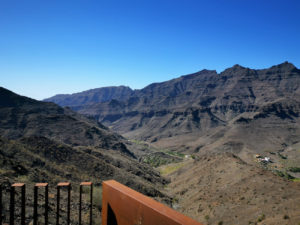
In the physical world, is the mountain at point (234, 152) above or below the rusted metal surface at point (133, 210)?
below

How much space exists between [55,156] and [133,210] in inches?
1177

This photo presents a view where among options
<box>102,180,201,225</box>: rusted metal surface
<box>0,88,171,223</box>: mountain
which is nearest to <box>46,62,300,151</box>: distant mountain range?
<box>0,88,171,223</box>: mountain

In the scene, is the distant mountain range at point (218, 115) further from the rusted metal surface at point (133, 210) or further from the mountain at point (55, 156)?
the rusted metal surface at point (133, 210)

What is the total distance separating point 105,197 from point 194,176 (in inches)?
1412

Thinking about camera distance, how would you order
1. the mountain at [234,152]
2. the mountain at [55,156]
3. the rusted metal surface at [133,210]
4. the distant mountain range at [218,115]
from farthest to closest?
1. the distant mountain range at [218,115]
2. the mountain at [234,152]
3. the mountain at [55,156]
4. the rusted metal surface at [133,210]

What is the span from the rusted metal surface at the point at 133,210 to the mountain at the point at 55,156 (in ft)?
21.1

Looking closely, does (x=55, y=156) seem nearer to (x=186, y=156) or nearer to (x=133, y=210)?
(x=133, y=210)

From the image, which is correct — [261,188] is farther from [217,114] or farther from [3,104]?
[217,114]

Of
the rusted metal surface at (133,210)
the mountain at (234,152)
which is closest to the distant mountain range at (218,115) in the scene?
the mountain at (234,152)

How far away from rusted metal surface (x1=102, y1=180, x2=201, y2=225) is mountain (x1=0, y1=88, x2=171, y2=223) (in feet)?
21.1

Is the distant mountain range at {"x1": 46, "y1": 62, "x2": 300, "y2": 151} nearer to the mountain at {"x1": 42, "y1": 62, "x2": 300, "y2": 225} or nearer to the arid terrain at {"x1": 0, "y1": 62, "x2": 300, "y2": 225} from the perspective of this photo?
the mountain at {"x1": 42, "y1": 62, "x2": 300, "y2": 225}

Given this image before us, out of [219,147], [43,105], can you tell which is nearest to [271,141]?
[219,147]

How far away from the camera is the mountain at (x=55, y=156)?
735 inches

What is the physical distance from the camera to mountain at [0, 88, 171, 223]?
18672mm
